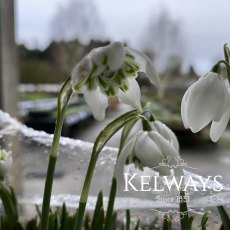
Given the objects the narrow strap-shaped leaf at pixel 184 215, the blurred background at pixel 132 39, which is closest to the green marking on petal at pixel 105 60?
the narrow strap-shaped leaf at pixel 184 215

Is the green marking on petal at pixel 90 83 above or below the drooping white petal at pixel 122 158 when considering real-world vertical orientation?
above

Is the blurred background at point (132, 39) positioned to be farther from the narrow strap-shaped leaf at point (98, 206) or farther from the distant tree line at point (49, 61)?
the narrow strap-shaped leaf at point (98, 206)

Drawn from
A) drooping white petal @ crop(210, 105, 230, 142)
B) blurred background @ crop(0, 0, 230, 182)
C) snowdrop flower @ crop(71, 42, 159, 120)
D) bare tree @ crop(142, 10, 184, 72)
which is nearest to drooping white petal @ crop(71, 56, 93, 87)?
snowdrop flower @ crop(71, 42, 159, 120)

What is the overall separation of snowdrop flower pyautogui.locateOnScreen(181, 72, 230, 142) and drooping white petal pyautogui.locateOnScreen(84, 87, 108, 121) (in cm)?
5

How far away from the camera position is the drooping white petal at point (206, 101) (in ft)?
0.90

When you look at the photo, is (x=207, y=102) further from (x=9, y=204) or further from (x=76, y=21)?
(x=76, y=21)

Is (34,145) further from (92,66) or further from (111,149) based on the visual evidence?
(92,66)

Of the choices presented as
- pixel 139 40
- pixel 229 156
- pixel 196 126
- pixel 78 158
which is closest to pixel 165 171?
pixel 196 126

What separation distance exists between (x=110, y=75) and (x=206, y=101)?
0.06 m

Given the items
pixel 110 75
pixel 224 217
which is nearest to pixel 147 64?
pixel 110 75

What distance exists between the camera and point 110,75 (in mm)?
252

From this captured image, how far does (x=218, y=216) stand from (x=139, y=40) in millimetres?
3186

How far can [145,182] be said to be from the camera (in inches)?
13.5

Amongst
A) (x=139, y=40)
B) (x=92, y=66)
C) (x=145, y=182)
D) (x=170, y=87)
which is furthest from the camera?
(x=170, y=87)
